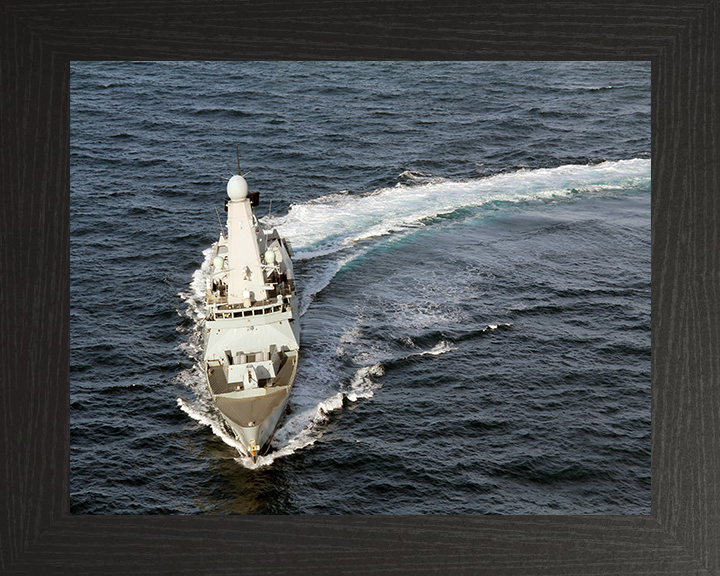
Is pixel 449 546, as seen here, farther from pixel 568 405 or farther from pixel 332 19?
pixel 568 405

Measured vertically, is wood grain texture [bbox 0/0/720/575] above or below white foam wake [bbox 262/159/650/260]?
below

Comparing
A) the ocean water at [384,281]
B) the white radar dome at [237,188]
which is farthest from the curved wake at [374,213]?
the white radar dome at [237,188]

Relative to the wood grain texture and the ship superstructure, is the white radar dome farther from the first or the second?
the wood grain texture

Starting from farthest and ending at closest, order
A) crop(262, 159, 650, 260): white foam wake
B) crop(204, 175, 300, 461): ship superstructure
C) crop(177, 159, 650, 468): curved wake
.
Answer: crop(262, 159, 650, 260): white foam wake
crop(177, 159, 650, 468): curved wake
crop(204, 175, 300, 461): ship superstructure

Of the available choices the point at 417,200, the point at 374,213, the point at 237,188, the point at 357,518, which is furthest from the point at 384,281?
the point at 357,518

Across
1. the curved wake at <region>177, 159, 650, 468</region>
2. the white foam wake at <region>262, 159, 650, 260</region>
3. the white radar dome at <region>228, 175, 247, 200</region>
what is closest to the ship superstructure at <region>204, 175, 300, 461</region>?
the white radar dome at <region>228, 175, 247, 200</region>

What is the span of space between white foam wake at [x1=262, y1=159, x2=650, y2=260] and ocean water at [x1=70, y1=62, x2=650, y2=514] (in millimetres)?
149

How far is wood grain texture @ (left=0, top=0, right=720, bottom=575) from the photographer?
938cm

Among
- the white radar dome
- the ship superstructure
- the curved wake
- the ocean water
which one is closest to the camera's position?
the ocean water

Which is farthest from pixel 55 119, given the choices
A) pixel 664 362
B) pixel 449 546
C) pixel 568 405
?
pixel 568 405

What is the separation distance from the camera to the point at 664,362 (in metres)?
9.47

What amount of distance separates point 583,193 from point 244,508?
24799mm

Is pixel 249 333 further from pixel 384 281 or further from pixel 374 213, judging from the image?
pixel 374 213

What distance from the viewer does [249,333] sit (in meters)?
25.7
